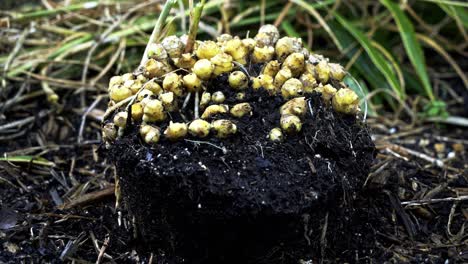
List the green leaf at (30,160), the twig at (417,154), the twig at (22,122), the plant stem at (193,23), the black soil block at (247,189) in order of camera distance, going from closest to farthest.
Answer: the black soil block at (247,189), the plant stem at (193,23), the green leaf at (30,160), the twig at (417,154), the twig at (22,122)

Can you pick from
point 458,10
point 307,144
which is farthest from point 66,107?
point 458,10

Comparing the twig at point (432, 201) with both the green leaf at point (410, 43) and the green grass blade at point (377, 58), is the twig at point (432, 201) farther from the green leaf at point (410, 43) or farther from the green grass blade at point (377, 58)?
the green leaf at point (410, 43)

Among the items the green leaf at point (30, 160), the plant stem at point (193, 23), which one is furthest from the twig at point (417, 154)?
the green leaf at point (30, 160)

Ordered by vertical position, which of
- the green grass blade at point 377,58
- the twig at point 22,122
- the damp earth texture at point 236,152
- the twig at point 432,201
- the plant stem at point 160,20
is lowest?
the twig at point 22,122

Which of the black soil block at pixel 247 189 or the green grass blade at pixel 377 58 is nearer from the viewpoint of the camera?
the black soil block at pixel 247 189

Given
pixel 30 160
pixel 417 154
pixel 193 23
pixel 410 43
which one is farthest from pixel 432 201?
pixel 30 160
